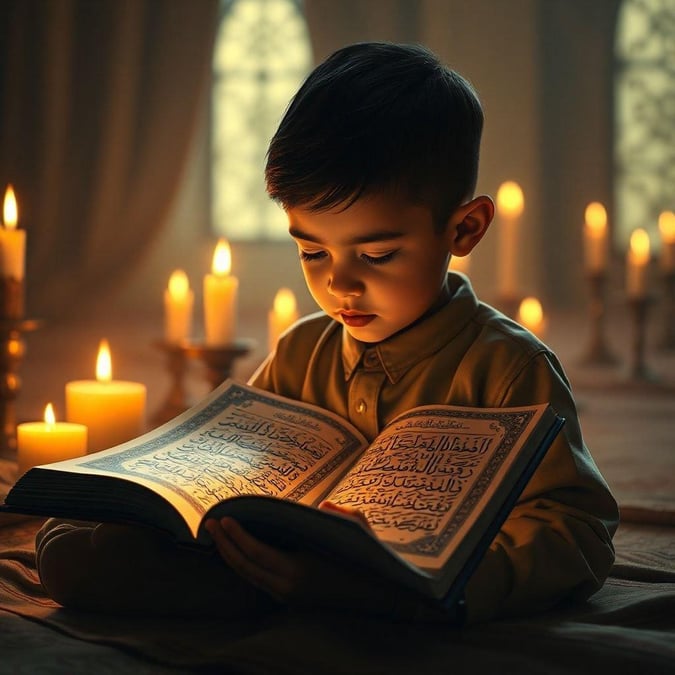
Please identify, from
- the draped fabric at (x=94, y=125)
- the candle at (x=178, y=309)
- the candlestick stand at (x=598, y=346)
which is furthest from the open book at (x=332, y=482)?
the draped fabric at (x=94, y=125)

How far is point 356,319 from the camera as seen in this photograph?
119cm

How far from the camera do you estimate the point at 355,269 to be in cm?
114

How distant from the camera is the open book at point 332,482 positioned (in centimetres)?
88

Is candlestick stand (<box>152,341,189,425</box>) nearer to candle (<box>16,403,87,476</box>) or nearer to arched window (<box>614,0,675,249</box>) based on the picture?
candle (<box>16,403,87,476</box>)

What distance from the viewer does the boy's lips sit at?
119cm

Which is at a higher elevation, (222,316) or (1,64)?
(1,64)

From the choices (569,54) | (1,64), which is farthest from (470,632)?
(569,54)

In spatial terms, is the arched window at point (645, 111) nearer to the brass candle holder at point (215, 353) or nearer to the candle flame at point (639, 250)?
the candle flame at point (639, 250)

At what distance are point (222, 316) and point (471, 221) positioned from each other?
3.52 ft

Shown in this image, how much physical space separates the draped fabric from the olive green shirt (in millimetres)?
3790

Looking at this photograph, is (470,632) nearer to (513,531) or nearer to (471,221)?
(513,531)

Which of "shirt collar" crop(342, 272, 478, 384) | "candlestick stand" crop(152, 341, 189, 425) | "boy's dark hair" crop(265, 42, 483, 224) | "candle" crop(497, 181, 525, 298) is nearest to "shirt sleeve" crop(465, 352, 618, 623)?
"shirt collar" crop(342, 272, 478, 384)

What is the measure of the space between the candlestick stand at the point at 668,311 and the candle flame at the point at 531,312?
3.88 ft

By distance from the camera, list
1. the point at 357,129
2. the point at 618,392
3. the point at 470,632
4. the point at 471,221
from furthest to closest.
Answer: the point at 618,392, the point at 471,221, the point at 357,129, the point at 470,632
